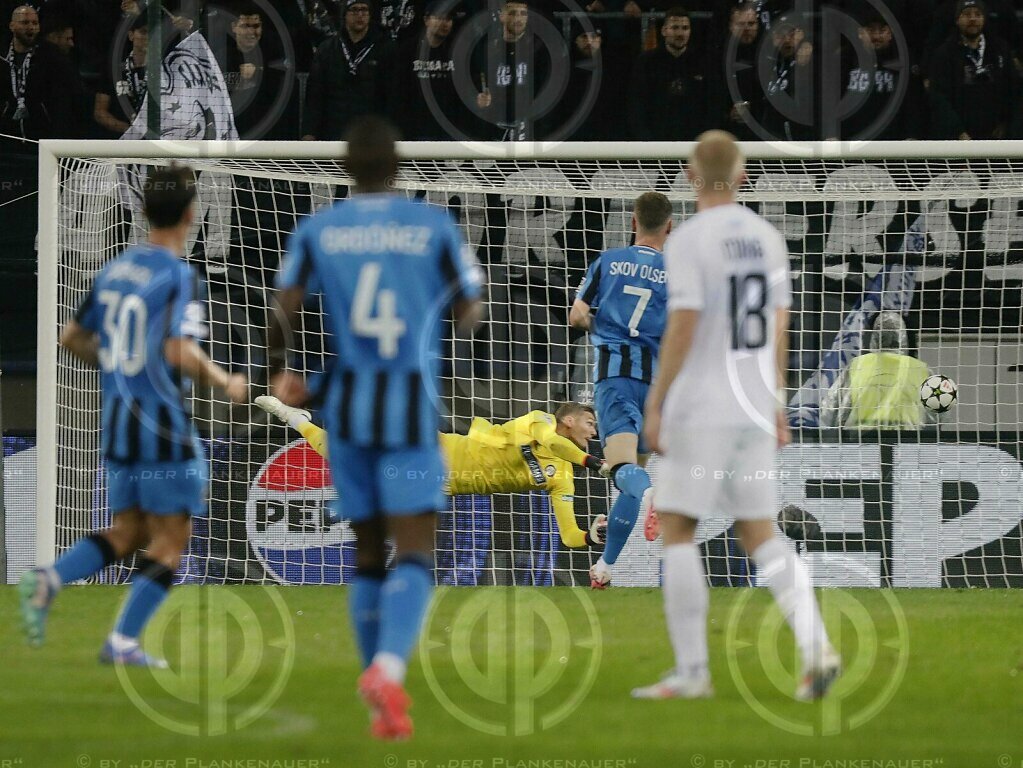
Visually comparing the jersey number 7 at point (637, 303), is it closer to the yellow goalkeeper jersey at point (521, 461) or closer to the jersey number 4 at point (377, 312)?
the yellow goalkeeper jersey at point (521, 461)

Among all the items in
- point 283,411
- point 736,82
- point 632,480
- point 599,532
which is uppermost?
point 736,82

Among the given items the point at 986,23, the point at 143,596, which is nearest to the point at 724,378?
the point at 143,596

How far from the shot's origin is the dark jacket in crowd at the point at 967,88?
984 centimetres

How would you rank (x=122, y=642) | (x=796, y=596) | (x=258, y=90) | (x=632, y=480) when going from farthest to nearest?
(x=258, y=90) < (x=632, y=480) < (x=122, y=642) < (x=796, y=596)

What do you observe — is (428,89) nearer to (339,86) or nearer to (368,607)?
(339,86)

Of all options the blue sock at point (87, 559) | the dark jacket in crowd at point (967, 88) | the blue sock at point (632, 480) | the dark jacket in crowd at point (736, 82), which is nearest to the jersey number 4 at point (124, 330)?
the blue sock at point (87, 559)

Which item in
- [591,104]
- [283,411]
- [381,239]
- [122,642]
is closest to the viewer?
[381,239]

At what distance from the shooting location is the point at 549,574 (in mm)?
8953

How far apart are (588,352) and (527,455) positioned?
1378mm

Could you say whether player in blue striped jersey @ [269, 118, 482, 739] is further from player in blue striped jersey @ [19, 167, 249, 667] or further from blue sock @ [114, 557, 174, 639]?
blue sock @ [114, 557, 174, 639]

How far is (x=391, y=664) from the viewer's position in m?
3.67

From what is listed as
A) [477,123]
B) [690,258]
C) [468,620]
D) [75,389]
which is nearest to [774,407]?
[690,258]

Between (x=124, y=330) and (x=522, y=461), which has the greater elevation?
(x=124, y=330)

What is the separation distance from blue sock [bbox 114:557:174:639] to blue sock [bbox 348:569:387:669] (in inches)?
43.7
